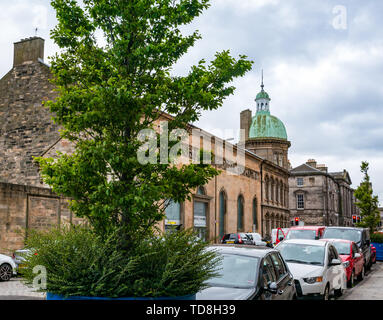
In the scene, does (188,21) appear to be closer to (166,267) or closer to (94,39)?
(94,39)

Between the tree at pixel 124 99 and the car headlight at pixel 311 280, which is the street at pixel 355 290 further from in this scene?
the tree at pixel 124 99

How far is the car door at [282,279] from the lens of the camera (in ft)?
25.5

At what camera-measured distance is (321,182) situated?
8388 centimetres

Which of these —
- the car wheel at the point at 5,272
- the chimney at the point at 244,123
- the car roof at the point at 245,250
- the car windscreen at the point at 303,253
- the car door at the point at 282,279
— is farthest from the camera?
the chimney at the point at 244,123

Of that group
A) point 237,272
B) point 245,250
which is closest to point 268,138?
point 245,250

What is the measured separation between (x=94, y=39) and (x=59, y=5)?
2.42 feet

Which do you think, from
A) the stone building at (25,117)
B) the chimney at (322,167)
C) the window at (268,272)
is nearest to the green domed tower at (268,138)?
the chimney at (322,167)

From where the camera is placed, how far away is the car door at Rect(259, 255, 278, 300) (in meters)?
7.13

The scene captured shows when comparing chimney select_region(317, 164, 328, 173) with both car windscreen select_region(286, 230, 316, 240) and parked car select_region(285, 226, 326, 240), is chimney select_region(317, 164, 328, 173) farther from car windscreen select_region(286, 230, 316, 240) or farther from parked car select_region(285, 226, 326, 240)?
car windscreen select_region(286, 230, 316, 240)

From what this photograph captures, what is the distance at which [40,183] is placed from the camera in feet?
62.3

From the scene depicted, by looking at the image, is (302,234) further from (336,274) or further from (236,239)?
(236,239)

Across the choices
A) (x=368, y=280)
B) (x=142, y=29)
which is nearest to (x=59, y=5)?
(x=142, y=29)

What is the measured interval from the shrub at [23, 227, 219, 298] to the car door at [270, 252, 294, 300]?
2.09m

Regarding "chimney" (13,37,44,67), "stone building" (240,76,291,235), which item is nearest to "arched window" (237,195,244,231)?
"stone building" (240,76,291,235)
